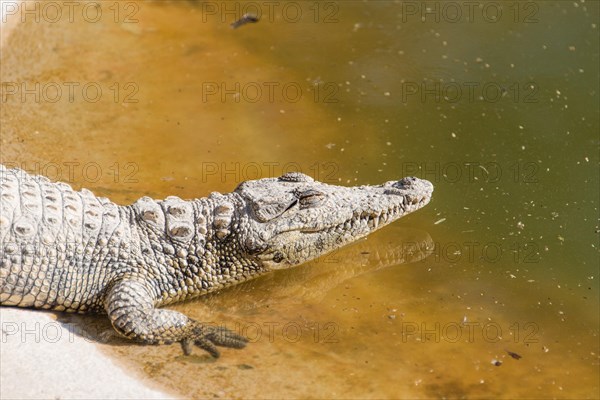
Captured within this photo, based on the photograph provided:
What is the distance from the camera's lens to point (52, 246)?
5707 millimetres

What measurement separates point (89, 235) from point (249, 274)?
1134 millimetres

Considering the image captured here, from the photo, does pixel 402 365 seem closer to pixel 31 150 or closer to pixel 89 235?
pixel 89 235

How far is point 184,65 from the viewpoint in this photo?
8.55 metres

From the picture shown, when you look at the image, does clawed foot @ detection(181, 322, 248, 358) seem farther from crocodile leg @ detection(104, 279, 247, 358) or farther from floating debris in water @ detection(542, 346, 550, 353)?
floating debris in water @ detection(542, 346, 550, 353)

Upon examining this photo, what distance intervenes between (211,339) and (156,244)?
2.63ft

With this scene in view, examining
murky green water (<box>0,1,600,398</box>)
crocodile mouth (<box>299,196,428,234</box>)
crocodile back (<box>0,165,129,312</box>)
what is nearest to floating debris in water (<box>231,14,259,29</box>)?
murky green water (<box>0,1,600,398</box>)

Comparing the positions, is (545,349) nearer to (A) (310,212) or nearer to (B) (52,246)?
(A) (310,212)

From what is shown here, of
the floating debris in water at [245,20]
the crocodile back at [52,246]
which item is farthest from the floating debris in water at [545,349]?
the floating debris in water at [245,20]

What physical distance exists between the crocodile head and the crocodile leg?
72cm

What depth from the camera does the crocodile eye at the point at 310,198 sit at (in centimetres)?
627

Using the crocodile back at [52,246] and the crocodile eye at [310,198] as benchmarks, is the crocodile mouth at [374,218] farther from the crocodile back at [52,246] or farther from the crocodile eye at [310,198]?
the crocodile back at [52,246]

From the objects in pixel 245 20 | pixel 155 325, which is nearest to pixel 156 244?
pixel 155 325

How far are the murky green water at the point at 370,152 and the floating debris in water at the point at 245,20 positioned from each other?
99 millimetres

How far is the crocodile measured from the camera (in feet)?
18.4
